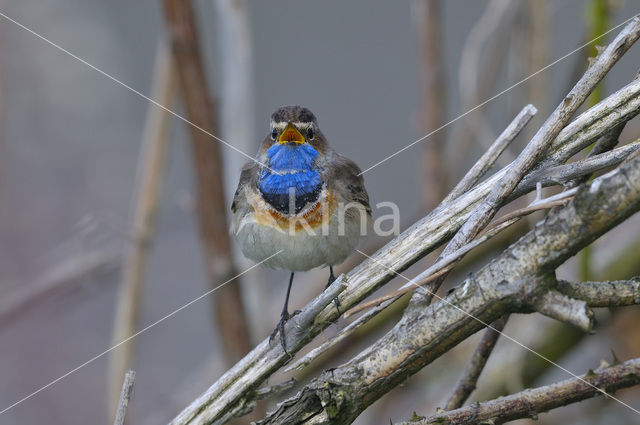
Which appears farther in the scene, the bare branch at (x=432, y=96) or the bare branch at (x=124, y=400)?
the bare branch at (x=432, y=96)

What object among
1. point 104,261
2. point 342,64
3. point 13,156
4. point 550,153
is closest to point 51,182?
point 13,156

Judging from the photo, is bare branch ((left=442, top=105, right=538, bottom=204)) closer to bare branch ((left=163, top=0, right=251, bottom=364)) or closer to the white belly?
the white belly

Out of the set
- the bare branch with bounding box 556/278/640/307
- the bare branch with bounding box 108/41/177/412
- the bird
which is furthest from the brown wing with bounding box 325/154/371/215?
the bare branch with bounding box 556/278/640/307

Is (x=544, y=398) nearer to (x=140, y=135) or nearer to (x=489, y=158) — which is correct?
(x=489, y=158)

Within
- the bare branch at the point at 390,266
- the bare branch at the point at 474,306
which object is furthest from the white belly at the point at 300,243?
the bare branch at the point at 474,306

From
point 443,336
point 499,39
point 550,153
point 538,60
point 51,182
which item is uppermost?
point 51,182

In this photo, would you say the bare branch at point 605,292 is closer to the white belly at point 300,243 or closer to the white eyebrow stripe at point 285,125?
the white belly at point 300,243

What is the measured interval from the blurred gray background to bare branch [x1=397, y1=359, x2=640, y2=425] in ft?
8.12

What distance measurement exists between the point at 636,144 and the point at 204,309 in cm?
403

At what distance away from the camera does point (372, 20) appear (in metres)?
5.49

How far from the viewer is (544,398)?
5.40ft

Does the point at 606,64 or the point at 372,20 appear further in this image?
the point at 372,20

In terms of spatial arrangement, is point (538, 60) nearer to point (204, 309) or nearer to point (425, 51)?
point (425, 51)

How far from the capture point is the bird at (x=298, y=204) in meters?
2.91
